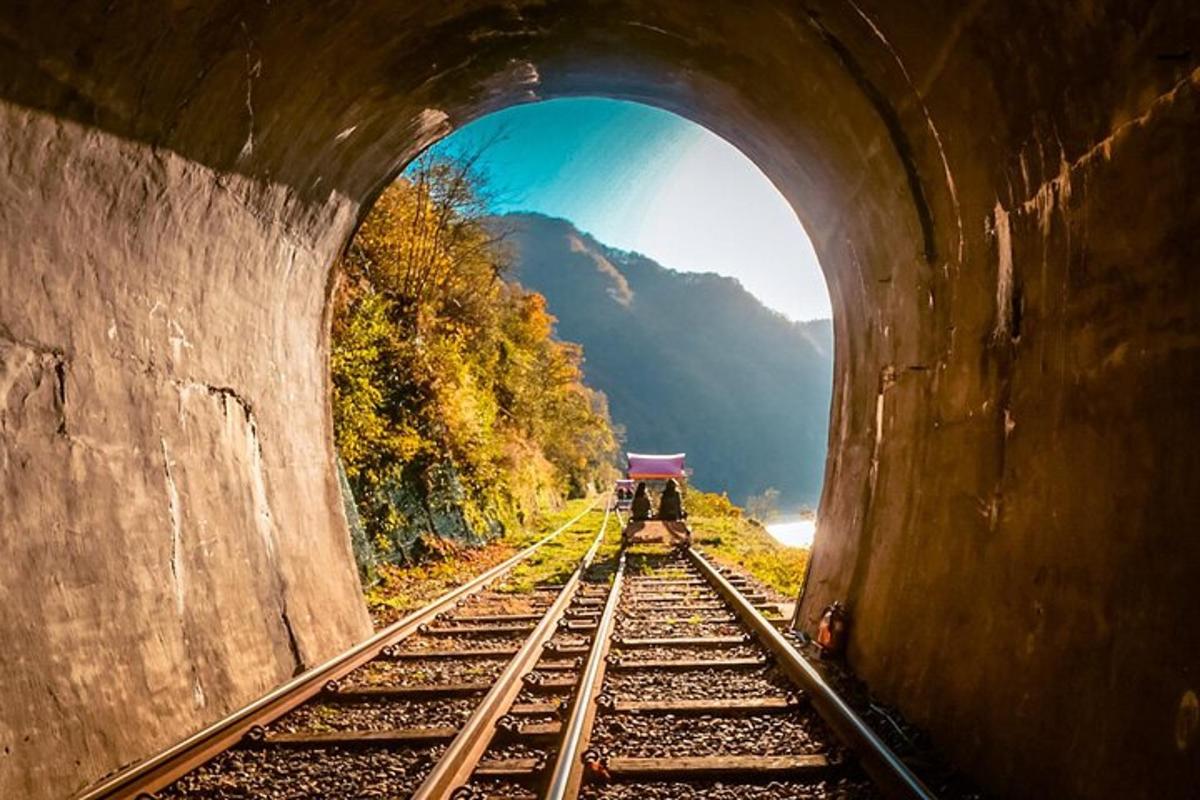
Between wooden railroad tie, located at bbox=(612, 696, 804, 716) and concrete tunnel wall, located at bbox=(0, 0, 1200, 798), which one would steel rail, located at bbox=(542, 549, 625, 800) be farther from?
concrete tunnel wall, located at bbox=(0, 0, 1200, 798)

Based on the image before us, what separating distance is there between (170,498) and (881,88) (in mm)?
4346

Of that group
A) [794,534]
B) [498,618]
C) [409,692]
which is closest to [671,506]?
[498,618]

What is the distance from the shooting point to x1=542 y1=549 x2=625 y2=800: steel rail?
3227 millimetres

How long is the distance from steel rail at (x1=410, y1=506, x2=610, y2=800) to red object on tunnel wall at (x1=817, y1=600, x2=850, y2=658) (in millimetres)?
1965

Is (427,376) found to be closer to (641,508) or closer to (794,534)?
(641,508)

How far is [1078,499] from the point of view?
9.87 feet

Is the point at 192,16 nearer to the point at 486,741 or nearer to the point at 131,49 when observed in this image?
the point at 131,49

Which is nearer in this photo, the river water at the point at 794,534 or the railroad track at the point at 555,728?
the railroad track at the point at 555,728

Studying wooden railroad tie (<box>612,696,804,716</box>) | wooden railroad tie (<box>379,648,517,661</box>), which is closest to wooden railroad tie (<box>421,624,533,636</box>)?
wooden railroad tie (<box>379,648,517,661</box>)

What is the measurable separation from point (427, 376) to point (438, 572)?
4187 mm

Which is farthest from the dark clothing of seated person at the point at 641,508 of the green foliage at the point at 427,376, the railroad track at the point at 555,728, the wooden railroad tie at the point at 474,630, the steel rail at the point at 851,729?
the steel rail at the point at 851,729

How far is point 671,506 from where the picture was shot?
13.9 meters

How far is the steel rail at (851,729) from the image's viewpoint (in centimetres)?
318

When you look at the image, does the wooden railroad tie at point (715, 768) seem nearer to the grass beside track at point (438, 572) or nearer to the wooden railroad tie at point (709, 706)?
the wooden railroad tie at point (709, 706)
